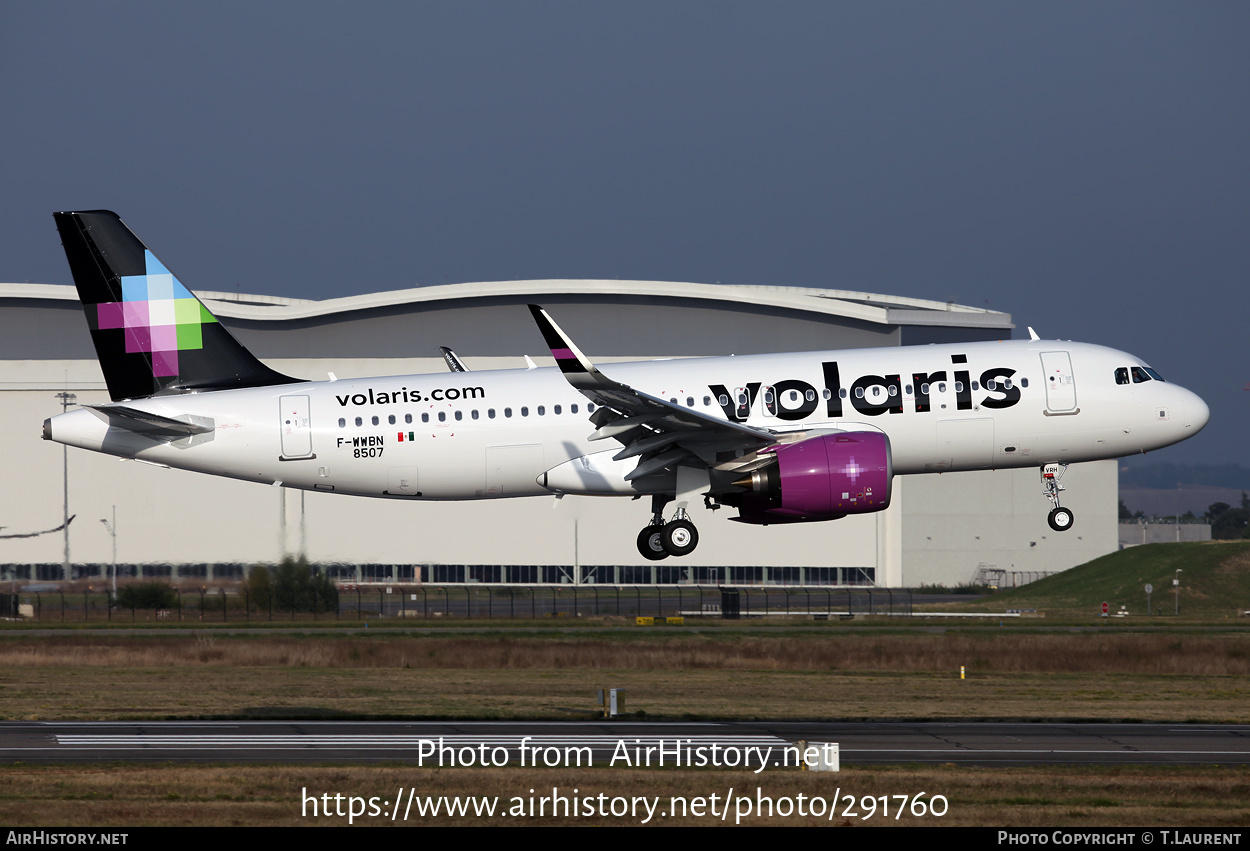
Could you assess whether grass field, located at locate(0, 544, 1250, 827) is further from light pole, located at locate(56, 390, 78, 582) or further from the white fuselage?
light pole, located at locate(56, 390, 78, 582)

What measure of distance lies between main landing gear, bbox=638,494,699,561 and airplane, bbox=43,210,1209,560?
0.06 metres

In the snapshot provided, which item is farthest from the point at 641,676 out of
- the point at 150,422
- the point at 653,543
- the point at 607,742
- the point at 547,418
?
the point at 150,422

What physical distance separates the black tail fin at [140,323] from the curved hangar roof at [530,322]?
61645 mm

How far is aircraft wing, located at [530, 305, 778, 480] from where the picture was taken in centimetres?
2961

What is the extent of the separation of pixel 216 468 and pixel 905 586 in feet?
235

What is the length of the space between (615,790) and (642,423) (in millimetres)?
9668

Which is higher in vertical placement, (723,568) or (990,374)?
(990,374)

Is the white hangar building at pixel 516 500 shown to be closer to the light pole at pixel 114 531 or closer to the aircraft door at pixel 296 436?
the light pole at pixel 114 531

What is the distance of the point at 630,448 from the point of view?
32.6 m

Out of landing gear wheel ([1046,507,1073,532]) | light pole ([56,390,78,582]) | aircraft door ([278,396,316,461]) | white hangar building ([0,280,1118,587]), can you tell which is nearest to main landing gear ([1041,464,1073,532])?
landing gear wheel ([1046,507,1073,532])

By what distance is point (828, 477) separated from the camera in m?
30.9

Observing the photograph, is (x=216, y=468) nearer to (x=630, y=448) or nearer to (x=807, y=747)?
(x=630, y=448)

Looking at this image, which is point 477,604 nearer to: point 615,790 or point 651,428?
point 651,428
